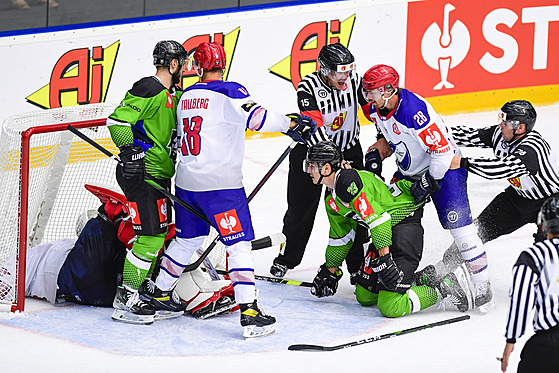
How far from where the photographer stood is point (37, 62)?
6957 millimetres

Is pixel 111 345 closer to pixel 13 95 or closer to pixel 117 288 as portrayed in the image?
pixel 117 288

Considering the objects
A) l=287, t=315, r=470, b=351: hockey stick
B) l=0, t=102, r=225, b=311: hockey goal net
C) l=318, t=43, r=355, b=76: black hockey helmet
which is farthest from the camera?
l=318, t=43, r=355, b=76: black hockey helmet

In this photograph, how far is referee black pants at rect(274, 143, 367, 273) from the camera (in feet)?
16.3

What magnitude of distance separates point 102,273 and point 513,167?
2.07 meters

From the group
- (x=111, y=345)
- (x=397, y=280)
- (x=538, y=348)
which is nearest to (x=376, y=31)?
(x=397, y=280)

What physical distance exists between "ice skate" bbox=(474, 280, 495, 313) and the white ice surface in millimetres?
38

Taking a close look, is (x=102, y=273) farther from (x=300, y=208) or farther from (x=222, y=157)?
(x=300, y=208)

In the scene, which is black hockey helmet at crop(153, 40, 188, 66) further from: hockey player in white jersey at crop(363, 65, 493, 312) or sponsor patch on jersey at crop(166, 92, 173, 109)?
hockey player in white jersey at crop(363, 65, 493, 312)

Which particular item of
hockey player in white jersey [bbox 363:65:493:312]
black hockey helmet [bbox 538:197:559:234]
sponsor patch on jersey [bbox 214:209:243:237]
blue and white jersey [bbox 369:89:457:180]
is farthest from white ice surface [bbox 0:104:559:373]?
black hockey helmet [bbox 538:197:559:234]

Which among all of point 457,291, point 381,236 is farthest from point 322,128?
point 457,291

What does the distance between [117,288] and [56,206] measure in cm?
80

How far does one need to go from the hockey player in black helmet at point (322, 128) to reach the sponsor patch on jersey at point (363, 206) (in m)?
0.52

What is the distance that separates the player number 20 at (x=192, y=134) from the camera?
13.3 ft

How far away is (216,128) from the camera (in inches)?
160
